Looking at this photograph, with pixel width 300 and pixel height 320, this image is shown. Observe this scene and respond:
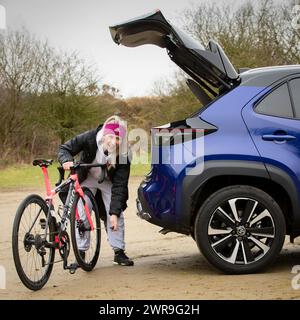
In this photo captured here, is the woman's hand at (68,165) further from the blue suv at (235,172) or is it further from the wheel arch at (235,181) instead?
the wheel arch at (235,181)

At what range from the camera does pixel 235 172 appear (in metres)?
5.69

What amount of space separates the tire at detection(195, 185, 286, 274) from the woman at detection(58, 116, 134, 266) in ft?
3.72

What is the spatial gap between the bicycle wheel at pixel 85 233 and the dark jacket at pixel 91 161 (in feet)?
0.73

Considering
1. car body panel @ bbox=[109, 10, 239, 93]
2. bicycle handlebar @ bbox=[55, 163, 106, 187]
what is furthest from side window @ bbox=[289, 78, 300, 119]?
bicycle handlebar @ bbox=[55, 163, 106, 187]

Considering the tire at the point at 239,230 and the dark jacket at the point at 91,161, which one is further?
the dark jacket at the point at 91,161

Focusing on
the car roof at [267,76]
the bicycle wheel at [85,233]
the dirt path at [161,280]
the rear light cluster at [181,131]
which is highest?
the car roof at [267,76]

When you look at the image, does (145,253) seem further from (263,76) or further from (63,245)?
(263,76)

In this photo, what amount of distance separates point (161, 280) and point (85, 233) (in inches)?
41.3

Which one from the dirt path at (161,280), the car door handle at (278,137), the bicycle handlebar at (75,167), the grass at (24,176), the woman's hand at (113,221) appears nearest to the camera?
the dirt path at (161,280)

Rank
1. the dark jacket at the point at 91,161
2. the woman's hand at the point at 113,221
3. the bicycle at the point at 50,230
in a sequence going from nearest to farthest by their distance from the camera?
the bicycle at the point at 50,230 < the woman's hand at the point at 113,221 < the dark jacket at the point at 91,161

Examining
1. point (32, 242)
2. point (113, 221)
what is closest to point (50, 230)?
point (32, 242)

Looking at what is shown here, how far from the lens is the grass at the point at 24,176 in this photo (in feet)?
64.2

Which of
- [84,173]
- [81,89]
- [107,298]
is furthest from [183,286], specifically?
[81,89]

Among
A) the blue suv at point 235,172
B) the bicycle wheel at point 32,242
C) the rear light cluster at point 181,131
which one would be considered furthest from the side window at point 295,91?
the bicycle wheel at point 32,242
